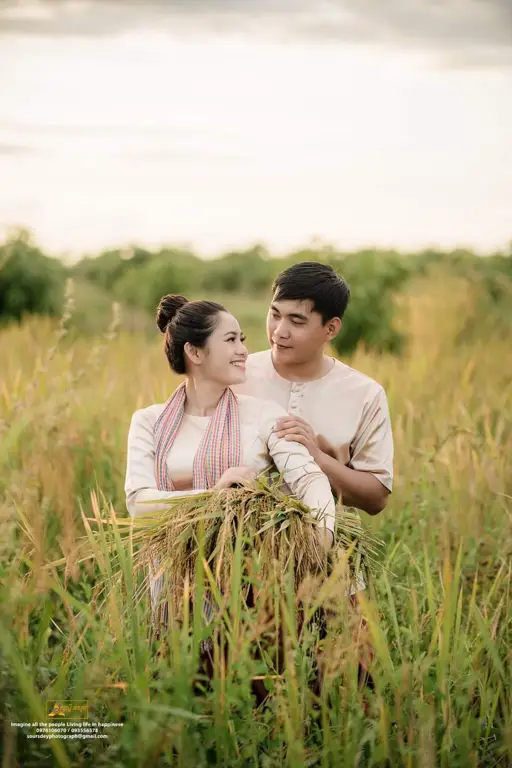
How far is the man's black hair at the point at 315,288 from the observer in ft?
8.30

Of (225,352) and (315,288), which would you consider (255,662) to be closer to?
(225,352)

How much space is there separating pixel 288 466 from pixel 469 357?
182 inches

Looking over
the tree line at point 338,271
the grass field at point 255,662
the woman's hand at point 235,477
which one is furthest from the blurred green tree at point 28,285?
the woman's hand at point 235,477

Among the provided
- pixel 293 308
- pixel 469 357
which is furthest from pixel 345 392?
pixel 469 357

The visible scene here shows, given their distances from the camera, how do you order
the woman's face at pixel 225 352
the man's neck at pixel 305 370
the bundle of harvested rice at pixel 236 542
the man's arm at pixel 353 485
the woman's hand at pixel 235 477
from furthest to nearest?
the man's neck at pixel 305 370, the man's arm at pixel 353 485, the woman's face at pixel 225 352, the woman's hand at pixel 235 477, the bundle of harvested rice at pixel 236 542

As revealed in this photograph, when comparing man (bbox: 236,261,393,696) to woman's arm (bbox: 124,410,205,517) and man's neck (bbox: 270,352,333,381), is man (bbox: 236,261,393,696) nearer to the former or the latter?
man's neck (bbox: 270,352,333,381)

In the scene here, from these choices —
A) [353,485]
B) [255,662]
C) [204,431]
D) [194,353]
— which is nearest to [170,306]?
[194,353]

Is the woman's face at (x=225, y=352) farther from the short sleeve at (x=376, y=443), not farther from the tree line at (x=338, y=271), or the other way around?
the tree line at (x=338, y=271)

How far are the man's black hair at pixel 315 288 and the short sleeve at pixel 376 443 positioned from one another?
325mm

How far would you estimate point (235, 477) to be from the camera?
2.08m

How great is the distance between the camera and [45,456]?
3.35m

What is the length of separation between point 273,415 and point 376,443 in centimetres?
45

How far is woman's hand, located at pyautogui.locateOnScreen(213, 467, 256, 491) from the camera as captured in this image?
2.07 m

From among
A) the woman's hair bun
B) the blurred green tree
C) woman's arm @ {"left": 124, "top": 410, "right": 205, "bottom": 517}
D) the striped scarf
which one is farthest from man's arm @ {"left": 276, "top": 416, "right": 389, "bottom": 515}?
the blurred green tree
